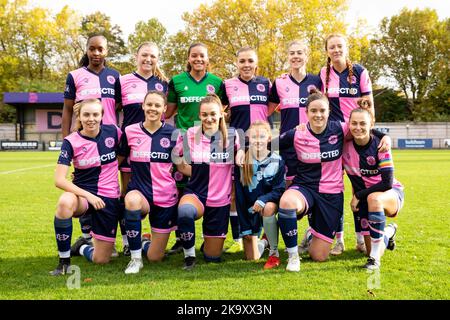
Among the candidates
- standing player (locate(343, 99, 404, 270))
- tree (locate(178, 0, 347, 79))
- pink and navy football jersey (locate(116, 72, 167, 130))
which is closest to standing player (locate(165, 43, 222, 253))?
pink and navy football jersey (locate(116, 72, 167, 130))

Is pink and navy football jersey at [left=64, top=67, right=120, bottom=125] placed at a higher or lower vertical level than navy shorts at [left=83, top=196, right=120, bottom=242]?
higher

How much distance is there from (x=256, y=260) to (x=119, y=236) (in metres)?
1.94

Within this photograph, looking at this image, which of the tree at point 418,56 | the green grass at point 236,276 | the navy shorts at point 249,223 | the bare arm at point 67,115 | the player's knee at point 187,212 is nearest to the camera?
the green grass at point 236,276

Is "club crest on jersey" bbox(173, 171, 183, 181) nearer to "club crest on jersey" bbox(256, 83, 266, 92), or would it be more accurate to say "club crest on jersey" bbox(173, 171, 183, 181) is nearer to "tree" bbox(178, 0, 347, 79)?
"club crest on jersey" bbox(256, 83, 266, 92)

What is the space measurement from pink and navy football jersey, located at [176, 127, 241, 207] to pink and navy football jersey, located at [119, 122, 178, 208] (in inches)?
5.8

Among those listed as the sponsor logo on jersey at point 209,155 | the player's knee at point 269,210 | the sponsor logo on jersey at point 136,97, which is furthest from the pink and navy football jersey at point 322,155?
the sponsor logo on jersey at point 136,97

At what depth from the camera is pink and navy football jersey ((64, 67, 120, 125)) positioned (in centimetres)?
463

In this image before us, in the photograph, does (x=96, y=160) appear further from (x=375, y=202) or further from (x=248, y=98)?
(x=375, y=202)

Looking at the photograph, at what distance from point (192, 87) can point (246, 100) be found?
1.90ft

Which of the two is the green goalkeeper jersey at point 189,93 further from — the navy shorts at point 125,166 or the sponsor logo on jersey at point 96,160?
the sponsor logo on jersey at point 96,160

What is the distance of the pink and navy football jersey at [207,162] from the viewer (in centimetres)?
434

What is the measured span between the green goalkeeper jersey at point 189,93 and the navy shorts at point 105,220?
1109mm

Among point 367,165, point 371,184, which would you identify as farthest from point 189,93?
point 371,184

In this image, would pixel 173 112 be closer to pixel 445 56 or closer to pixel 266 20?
pixel 266 20
